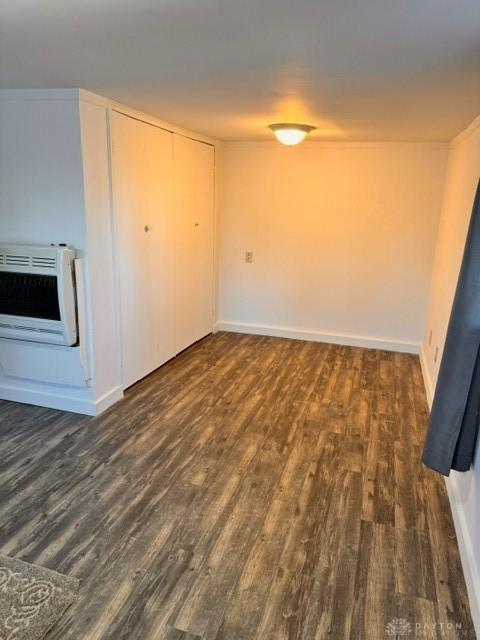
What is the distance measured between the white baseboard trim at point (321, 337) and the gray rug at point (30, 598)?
3.75 m

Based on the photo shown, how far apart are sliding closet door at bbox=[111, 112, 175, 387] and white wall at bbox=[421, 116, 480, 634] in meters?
2.35

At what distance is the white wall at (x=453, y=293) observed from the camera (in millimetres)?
1898

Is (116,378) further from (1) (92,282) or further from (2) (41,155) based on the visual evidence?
(2) (41,155)

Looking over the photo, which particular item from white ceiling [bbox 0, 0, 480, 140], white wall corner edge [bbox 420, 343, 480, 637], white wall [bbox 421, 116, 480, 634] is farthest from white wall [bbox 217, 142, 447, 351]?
white wall corner edge [bbox 420, 343, 480, 637]

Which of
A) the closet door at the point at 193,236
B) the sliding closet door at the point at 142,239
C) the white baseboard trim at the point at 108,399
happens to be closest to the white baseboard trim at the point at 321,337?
the closet door at the point at 193,236

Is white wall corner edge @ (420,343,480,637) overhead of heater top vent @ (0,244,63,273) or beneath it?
beneath

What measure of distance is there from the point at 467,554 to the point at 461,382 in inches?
29.2

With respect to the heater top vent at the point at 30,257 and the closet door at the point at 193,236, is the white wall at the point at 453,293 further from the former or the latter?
the heater top vent at the point at 30,257

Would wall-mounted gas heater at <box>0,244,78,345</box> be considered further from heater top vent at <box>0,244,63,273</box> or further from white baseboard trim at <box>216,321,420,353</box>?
white baseboard trim at <box>216,321,420,353</box>

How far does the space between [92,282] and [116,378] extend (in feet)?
2.72

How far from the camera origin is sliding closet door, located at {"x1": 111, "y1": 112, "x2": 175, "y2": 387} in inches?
127

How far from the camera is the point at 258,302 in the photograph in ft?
17.4

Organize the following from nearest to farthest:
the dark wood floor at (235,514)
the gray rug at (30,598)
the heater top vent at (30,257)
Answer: the gray rug at (30,598) < the dark wood floor at (235,514) < the heater top vent at (30,257)

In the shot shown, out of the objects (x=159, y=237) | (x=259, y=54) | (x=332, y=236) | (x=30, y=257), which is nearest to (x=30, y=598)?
(x=30, y=257)
